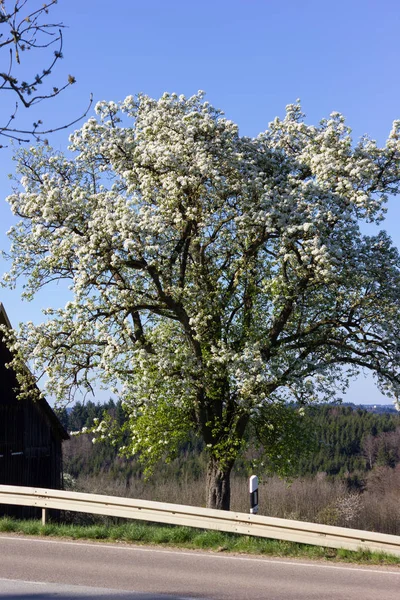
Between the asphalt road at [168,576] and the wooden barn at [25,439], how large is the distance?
16159 millimetres

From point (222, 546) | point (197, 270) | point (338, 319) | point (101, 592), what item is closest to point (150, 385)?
point (197, 270)

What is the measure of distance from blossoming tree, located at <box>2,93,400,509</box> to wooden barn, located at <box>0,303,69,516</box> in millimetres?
5430

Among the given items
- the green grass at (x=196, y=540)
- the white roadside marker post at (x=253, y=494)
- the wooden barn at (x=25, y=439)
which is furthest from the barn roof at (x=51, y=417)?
the white roadside marker post at (x=253, y=494)

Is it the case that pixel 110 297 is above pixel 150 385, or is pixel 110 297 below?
above

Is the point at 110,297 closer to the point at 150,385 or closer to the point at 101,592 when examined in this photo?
the point at 150,385

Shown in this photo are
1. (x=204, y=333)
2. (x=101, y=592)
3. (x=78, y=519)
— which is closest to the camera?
(x=101, y=592)

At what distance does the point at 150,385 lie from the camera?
2272cm

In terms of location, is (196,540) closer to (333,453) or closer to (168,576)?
(168,576)

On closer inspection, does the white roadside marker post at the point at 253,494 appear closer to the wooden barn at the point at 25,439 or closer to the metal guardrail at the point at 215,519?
the metal guardrail at the point at 215,519

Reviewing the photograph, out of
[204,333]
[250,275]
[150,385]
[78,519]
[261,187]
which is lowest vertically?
[78,519]

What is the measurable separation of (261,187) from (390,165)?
4.04 metres

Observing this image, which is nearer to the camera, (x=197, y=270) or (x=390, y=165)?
(x=390, y=165)

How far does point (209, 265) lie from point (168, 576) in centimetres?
1460

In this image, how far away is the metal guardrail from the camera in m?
13.2
